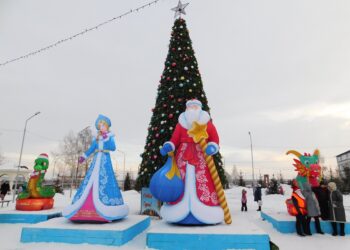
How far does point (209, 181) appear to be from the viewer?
6.13 metres

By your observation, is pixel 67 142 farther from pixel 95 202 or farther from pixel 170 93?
pixel 95 202

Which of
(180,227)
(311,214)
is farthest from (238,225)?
(311,214)

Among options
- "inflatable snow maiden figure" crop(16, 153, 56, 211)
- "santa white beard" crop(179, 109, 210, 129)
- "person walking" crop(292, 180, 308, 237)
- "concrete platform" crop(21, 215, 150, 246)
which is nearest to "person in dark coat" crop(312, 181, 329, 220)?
"person walking" crop(292, 180, 308, 237)

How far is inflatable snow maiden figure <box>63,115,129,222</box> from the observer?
20.8ft

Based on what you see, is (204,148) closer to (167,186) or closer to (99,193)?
(167,186)

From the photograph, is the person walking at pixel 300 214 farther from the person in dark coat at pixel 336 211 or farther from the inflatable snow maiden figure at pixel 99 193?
the inflatable snow maiden figure at pixel 99 193

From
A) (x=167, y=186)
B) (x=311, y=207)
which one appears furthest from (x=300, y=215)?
(x=167, y=186)

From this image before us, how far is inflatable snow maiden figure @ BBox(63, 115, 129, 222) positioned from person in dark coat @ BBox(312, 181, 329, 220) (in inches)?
240

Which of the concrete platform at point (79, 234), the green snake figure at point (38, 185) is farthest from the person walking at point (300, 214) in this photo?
the green snake figure at point (38, 185)

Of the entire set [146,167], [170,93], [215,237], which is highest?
[170,93]

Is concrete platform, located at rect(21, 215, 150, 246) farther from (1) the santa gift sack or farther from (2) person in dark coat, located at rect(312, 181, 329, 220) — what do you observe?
(2) person in dark coat, located at rect(312, 181, 329, 220)

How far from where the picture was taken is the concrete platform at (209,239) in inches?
189

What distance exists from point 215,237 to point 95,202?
10.9 ft

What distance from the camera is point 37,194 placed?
1016cm
